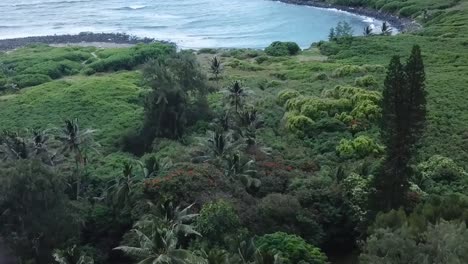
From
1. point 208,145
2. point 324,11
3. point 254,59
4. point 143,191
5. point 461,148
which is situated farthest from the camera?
point 324,11

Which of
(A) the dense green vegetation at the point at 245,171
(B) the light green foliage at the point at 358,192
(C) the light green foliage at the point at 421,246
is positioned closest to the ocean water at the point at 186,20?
(A) the dense green vegetation at the point at 245,171

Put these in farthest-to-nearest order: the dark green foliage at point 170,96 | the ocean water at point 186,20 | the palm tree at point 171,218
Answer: the ocean water at point 186,20 < the dark green foliage at point 170,96 < the palm tree at point 171,218

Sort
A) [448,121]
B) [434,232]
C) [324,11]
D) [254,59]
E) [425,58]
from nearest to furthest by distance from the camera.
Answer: [434,232]
[448,121]
[425,58]
[254,59]
[324,11]

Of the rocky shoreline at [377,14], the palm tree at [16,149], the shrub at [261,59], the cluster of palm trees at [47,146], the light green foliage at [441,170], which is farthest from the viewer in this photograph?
the rocky shoreline at [377,14]

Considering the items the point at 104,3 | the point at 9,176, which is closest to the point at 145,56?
the point at 9,176

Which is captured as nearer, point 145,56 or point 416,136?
point 416,136

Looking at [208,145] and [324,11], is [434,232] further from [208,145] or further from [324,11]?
[324,11]

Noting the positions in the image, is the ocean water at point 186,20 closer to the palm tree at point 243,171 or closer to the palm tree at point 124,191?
the palm tree at point 243,171
